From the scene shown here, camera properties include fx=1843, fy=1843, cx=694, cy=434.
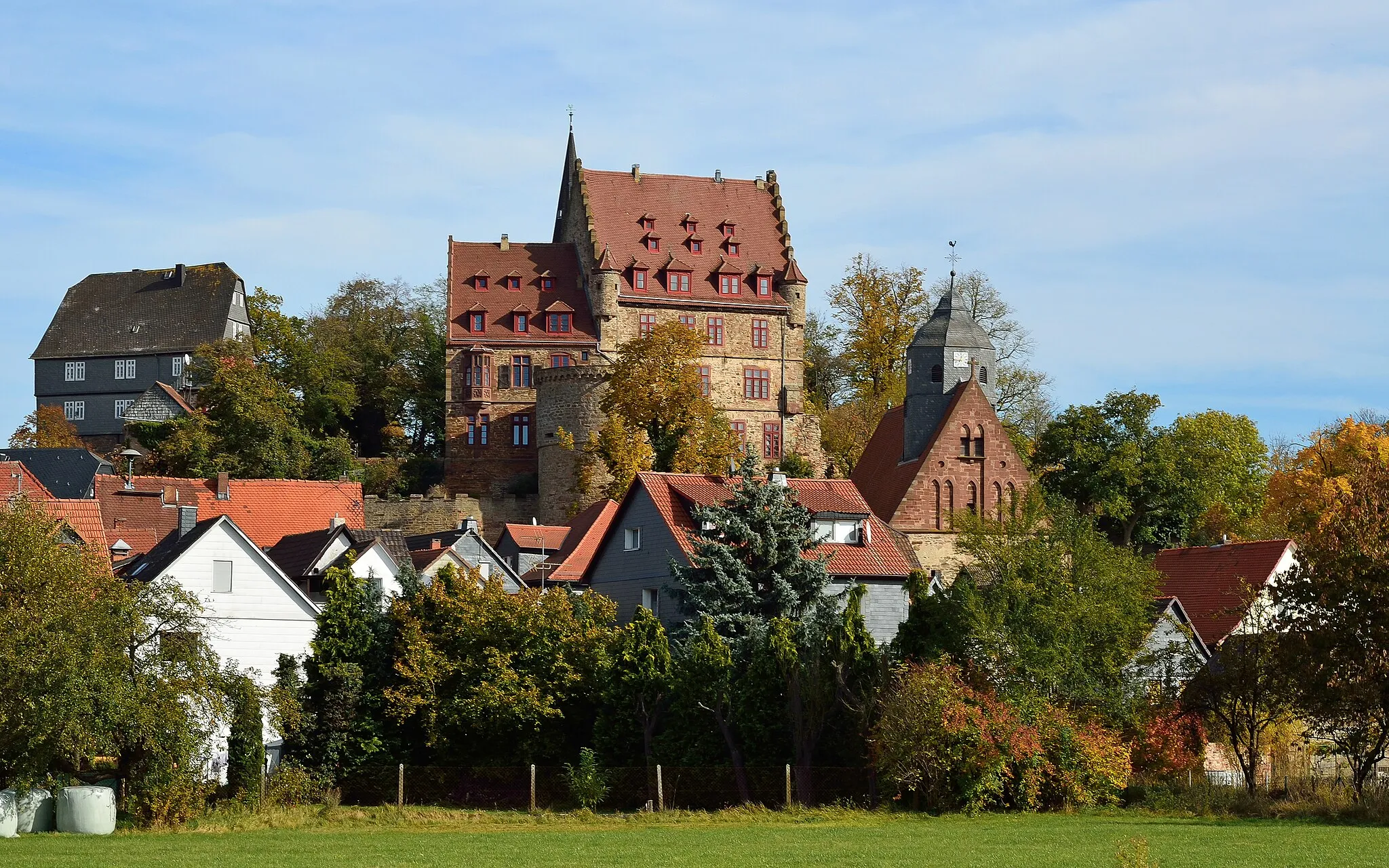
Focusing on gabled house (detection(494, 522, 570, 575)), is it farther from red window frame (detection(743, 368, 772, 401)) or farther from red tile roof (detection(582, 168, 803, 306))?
red tile roof (detection(582, 168, 803, 306))

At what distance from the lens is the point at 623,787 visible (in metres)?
35.8

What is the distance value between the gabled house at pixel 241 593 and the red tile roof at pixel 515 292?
35.3m

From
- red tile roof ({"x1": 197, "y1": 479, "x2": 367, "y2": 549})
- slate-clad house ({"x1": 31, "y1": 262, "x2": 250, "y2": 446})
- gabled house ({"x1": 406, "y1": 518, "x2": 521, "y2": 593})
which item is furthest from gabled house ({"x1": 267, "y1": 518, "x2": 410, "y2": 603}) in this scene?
slate-clad house ({"x1": 31, "y1": 262, "x2": 250, "y2": 446})

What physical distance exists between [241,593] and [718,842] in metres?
16.5

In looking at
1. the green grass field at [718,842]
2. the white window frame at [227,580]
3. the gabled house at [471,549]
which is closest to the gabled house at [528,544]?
the gabled house at [471,549]

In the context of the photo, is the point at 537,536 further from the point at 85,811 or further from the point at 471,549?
the point at 85,811

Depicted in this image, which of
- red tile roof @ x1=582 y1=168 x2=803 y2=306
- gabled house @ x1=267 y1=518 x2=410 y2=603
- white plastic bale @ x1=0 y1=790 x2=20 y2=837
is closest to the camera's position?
white plastic bale @ x1=0 y1=790 x2=20 y2=837

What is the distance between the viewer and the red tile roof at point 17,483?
163 feet

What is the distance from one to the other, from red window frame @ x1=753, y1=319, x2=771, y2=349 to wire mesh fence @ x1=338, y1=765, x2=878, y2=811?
140ft

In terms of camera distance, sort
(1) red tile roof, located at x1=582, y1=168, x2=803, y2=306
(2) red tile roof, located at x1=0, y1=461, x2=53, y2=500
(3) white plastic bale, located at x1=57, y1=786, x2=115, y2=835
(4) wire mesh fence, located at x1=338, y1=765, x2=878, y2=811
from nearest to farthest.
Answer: (3) white plastic bale, located at x1=57, y1=786, x2=115, y2=835 < (4) wire mesh fence, located at x1=338, y1=765, x2=878, y2=811 < (2) red tile roof, located at x1=0, y1=461, x2=53, y2=500 < (1) red tile roof, located at x1=582, y1=168, x2=803, y2=306

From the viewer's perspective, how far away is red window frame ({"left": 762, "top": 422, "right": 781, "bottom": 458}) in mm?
75438

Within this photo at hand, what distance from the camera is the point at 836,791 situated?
116ft

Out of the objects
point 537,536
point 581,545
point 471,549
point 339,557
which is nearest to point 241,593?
point 339,557

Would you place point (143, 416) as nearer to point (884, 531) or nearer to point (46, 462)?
point (46, 462)
